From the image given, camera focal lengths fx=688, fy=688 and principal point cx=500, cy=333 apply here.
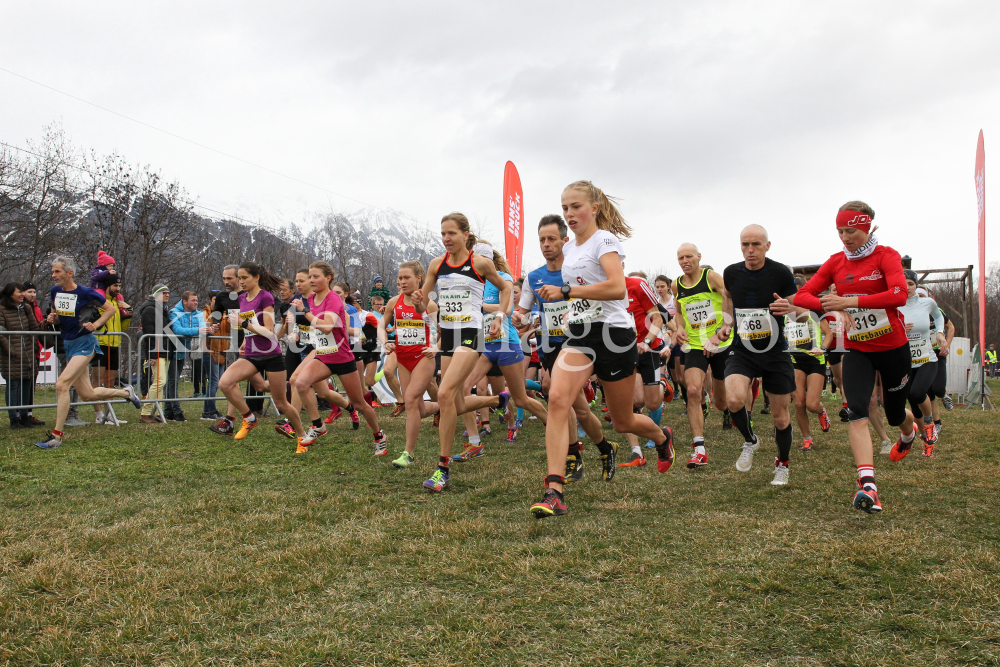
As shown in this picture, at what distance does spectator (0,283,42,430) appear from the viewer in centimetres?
946

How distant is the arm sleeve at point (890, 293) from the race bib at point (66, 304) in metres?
8.43

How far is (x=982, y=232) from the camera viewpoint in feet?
48.6

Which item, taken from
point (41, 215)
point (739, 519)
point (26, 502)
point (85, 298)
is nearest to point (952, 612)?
point (739, 519)

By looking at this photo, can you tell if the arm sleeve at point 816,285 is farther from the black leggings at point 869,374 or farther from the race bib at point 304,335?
the race bib at point 304,335

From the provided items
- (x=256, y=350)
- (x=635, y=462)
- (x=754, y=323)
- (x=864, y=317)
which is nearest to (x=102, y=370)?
(x=256, y=350)

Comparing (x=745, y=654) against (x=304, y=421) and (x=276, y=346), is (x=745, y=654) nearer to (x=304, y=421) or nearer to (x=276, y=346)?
(x=276, y=346)

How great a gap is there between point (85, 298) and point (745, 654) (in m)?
8.62

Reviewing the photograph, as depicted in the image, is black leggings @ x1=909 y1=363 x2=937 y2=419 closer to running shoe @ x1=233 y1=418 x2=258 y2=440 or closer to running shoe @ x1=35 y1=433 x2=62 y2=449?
running shoe @ x1=233 y1=418 x2=258 y2=440

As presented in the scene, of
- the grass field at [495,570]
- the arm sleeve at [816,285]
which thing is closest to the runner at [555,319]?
the grass field at [495,570]

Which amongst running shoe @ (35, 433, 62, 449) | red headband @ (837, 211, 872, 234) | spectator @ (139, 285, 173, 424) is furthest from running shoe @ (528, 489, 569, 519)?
spectator @ (139, 285, 173, 424)

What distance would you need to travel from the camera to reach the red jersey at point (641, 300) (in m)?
6.61

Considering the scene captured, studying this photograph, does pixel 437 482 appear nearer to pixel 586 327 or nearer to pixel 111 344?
pixel 586 327

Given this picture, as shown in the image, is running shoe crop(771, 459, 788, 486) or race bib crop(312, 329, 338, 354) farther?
race bib crop(312, 329, 338, 354)

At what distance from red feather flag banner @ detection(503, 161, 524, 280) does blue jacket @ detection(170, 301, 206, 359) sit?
25.0 ft
